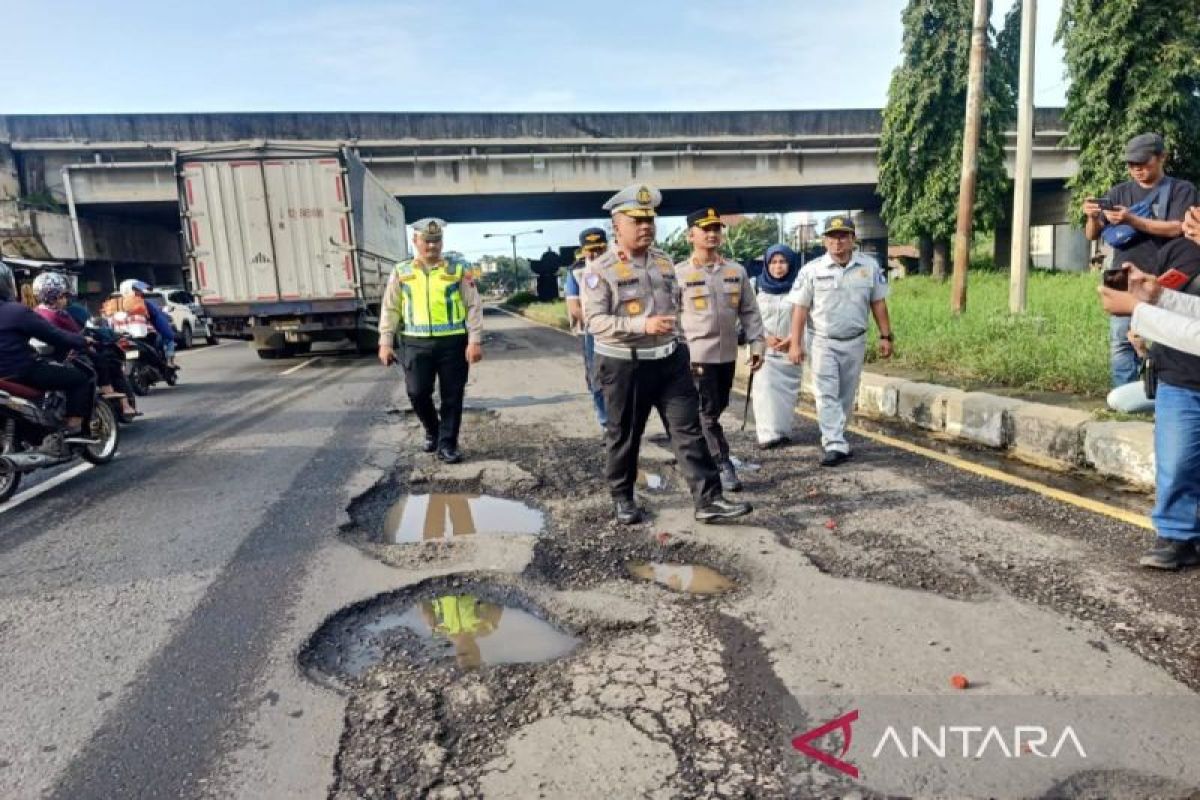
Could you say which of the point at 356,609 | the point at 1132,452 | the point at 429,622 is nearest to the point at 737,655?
the point at 429,622

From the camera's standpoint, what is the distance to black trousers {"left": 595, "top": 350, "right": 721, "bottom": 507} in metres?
4.12

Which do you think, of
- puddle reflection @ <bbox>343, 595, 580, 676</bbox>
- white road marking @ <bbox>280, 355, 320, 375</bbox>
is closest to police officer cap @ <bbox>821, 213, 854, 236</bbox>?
puddle reflection @ <bbox>343, 595, 580, 676</bbox>

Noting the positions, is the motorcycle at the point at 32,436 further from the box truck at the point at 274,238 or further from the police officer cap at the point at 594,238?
the box truck at the point at 274,238

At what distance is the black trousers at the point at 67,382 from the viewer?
5477 millimetres

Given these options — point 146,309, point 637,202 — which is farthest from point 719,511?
point 146,309

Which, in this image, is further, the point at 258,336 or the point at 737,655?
the point at 258,336

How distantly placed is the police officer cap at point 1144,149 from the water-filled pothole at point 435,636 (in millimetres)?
4715

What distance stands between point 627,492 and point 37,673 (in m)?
2.64

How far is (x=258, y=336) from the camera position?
13.1 m

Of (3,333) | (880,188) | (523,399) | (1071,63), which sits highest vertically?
(1071,63)

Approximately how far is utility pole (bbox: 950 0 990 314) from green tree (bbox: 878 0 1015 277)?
13.0 m

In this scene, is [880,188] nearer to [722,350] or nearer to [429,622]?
[722,350]

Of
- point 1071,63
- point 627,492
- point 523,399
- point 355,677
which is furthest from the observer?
point 1071,63

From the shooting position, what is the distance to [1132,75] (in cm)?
2086
